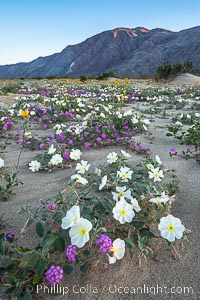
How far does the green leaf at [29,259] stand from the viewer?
1476 mm

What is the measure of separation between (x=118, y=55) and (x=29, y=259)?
116394 mm

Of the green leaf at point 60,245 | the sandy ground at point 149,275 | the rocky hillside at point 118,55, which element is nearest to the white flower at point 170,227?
the sandy ground at point 149,275

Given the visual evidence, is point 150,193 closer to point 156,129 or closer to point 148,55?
point 156,129

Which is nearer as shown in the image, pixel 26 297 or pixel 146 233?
pixel 26 297

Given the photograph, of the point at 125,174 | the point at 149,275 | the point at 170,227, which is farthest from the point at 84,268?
the point at 125,174

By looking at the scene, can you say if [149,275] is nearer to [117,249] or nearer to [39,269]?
[117,249]

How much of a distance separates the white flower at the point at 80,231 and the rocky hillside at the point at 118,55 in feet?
239

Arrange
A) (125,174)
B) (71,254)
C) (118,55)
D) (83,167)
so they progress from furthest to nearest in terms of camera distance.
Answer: (118,55)
(83,167)
(125,174)
(71,254)

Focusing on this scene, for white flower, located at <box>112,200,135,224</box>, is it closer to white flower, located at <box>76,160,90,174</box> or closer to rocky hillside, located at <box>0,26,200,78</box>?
white flower, located at <box>76,160,90,174</box>

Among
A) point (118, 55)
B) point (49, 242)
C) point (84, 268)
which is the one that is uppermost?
point (49, 242)

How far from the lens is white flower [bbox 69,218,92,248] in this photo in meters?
1.51

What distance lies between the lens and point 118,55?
11156cm

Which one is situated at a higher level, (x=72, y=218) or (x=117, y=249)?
(x=72, y=218)

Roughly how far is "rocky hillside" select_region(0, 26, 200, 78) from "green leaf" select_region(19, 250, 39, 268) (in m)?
72.9
